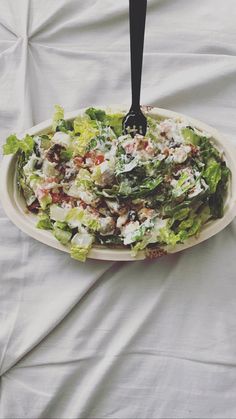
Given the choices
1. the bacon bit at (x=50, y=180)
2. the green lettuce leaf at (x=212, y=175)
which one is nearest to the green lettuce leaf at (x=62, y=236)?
the bacon bit at (x=50, y=180)

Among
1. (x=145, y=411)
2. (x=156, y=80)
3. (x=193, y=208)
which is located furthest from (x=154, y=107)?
(x=145, y=411)

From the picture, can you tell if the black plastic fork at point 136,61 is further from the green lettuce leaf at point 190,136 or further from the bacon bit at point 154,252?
the bacon bit at point 154,252

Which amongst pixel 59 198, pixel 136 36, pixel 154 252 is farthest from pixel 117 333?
pixel 136 36

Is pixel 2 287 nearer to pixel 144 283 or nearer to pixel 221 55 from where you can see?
pixel 144 283

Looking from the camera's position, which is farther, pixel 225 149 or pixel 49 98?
pixel 49 98

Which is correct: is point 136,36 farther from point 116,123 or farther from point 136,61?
point 116,123

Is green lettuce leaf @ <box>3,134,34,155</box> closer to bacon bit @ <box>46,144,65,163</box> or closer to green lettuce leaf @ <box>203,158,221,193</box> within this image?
bacon bit @ <box>46,144,65,163</box>

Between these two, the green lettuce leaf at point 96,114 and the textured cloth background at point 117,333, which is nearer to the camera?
the textured cloth background at point 117,333
